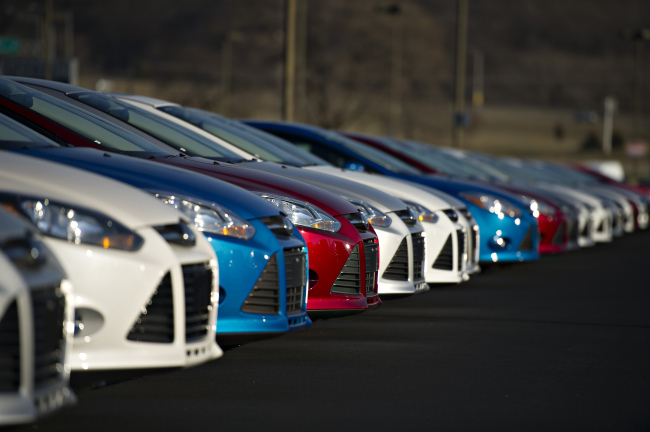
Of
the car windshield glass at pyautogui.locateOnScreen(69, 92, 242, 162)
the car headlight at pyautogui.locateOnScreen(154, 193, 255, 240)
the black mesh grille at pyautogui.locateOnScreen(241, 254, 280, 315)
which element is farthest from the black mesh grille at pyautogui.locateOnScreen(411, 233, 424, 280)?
the car headlight at pyautogui.locateOnScreen(154, 193, 255, 240)

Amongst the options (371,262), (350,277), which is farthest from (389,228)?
(350,277)

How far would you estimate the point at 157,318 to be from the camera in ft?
15.5

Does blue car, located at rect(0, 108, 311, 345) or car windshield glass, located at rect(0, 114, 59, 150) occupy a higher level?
car windshield glass, located at rect(0, 114, 59, 150)

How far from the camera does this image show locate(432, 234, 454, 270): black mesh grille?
367 inches

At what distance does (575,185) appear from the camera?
2136 centimetres

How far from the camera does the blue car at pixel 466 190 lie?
1131 cm

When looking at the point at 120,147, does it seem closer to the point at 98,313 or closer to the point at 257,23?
the point at 98,313

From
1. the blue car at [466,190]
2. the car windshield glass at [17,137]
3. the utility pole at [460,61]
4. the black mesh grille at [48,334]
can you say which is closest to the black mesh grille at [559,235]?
the blue car at [466,190]

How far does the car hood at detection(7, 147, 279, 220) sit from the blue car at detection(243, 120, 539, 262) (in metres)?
5.09

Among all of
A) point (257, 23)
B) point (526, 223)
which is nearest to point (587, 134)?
point (257, 23)

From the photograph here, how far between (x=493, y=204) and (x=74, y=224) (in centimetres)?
771

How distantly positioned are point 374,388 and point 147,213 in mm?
1793

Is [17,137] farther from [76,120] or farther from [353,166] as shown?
[353,166]

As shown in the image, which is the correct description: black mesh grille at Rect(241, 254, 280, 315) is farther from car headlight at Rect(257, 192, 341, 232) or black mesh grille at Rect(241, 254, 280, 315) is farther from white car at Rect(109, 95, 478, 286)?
white car at Rect(109, 95, 478, 286)
